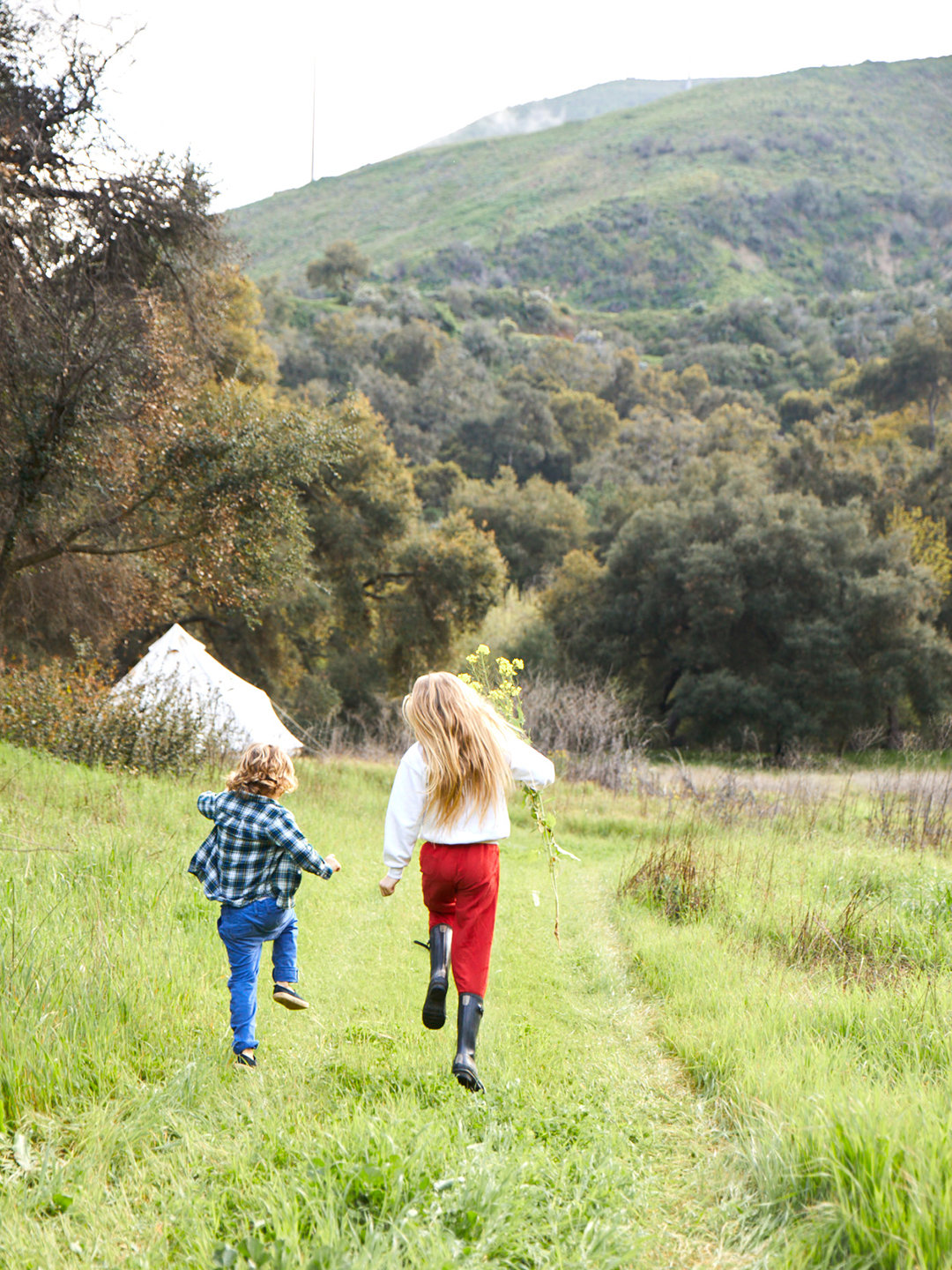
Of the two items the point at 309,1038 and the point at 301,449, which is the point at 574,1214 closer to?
the point at 309,1038

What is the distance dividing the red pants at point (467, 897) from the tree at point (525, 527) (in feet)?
107

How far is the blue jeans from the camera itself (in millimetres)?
4035

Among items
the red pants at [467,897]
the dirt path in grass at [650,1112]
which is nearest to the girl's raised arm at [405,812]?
the red pants at [467,897]

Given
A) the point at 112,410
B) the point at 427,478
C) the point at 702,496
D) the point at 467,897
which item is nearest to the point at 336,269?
the point at 427,478

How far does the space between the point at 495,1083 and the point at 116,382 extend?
10326 millimetres

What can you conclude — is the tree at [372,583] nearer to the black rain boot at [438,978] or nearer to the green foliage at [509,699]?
the green foliage at [509,699]

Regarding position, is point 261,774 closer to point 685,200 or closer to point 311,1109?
point 311,1109

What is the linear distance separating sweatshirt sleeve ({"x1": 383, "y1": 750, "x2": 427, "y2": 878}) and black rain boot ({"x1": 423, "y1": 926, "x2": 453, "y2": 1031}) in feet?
1.11

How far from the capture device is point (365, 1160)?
283cm

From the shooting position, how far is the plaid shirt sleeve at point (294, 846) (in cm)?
411

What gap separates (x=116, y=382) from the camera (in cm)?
1158

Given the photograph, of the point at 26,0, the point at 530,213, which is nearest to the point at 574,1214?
the point at 26,0

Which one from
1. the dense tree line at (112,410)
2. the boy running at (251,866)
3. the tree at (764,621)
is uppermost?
the dense tree line at (112,410)

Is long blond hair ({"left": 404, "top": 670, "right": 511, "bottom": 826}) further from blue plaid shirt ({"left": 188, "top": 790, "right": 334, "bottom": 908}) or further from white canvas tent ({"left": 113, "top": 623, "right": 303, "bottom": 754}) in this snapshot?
white canvas tent ({"left": 113, "top": 623, "right": 303, "bottom": 754})
